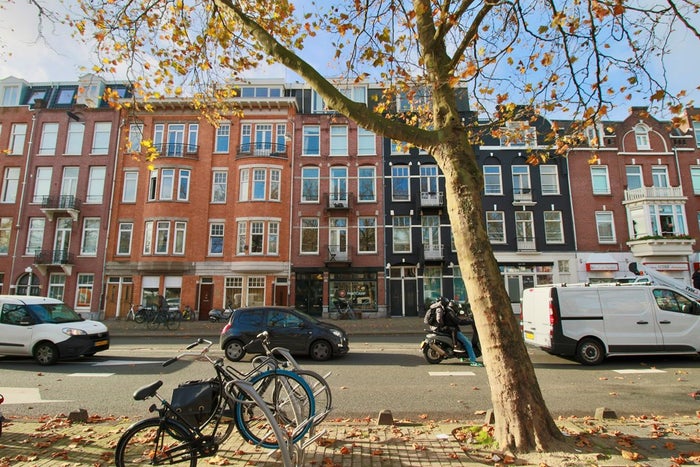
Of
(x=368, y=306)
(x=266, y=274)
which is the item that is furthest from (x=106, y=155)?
(x=368, y=306)

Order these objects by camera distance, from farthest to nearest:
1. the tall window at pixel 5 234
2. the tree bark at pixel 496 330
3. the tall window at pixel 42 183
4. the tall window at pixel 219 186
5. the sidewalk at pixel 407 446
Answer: the tall window at pixel 42 183 → the tall window at pixel 219 186 → the tall window at pixel 5 234 → the tree bark at pixel 496 330 → the sidewalk at pixel 407 446

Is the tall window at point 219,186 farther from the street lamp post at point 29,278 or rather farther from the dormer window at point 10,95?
the dormer window at point 10,95

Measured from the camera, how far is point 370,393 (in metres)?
7.01

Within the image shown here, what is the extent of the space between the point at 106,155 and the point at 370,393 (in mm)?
27740

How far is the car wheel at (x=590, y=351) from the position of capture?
31.0 feet

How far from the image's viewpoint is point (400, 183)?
27.1 metres

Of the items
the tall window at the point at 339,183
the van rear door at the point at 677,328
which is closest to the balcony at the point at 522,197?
the tall window at the point at 339,183

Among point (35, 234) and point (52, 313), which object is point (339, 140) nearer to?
point (52, 313)

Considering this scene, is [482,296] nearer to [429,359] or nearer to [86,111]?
[429,359]

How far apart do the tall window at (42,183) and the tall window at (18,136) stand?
2444 millimetres

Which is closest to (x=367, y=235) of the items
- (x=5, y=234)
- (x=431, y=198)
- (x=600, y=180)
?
(x=431, y=198)

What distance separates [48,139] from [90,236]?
817 cm

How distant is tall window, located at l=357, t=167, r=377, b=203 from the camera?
88.3ft

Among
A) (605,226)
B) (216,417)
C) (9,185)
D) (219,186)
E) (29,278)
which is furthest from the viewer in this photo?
(9,185)
